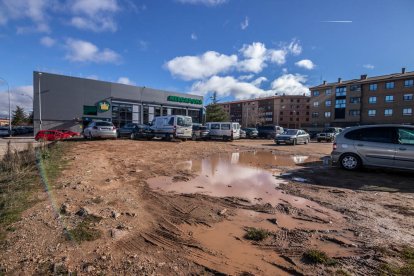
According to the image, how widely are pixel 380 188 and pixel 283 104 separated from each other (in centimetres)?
9461

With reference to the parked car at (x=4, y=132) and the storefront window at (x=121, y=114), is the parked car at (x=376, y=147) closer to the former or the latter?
the storefront window at (x=121, y=114)

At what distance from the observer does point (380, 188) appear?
654 centimetres

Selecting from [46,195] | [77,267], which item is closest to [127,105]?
[46,195]

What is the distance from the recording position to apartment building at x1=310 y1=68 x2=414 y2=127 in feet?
162

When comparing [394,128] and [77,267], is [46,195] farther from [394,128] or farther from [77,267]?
[394,128]

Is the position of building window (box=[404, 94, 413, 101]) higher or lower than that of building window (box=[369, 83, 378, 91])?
lower

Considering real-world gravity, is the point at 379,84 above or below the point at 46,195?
above

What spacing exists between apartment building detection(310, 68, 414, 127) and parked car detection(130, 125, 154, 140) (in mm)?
51870

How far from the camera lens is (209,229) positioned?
3.81 meters

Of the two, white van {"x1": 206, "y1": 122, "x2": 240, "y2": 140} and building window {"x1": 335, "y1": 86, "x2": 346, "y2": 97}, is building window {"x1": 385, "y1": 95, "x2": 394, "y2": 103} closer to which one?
building window {"x1": 335, "y1": 86, "x2": 346, "y2": 97}

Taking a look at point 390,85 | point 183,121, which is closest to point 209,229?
point 183,121

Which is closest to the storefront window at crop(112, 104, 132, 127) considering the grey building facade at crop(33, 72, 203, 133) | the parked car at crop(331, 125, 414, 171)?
the grey building facade at crop(33, 72, 203, 133)

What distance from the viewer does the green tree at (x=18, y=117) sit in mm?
70312

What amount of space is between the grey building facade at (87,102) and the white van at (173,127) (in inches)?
685
